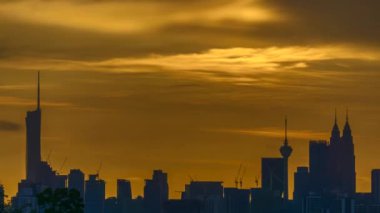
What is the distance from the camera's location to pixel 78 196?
177125mm

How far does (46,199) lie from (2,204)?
24.4 metres

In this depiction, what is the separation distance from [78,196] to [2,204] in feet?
81.8

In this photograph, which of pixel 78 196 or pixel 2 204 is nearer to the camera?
pixel 78 196

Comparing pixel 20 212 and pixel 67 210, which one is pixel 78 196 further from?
pixel 20 212

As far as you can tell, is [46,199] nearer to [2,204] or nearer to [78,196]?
[78,196]

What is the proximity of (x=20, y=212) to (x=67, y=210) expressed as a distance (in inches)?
748

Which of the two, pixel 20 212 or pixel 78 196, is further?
pixel 20 212

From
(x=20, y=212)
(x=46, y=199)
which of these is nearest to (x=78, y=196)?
(x=46, y=199)

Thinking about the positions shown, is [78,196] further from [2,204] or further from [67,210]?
[2,204]

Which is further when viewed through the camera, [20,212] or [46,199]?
[20,212]

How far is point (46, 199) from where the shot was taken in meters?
176

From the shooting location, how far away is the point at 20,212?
19812cm

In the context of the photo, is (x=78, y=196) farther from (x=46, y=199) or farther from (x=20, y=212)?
(x=20, y=212)

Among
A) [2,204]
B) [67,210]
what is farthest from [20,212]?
[67,210]
